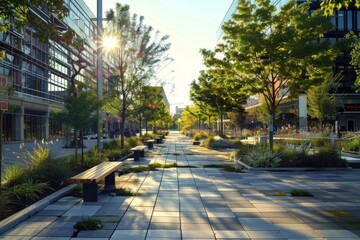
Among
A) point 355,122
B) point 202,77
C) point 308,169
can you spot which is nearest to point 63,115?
point 308,169

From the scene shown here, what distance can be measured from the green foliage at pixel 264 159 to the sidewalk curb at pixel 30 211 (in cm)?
764

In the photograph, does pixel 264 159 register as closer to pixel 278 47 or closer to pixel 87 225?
pixel 278 47

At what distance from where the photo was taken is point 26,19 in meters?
6.80

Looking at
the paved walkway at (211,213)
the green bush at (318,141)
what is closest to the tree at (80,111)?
the paved walkway at (211,213)

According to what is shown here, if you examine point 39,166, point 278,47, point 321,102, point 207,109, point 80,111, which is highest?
point 278,47

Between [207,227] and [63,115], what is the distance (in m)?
9.38

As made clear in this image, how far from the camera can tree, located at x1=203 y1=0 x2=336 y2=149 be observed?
14984 mm

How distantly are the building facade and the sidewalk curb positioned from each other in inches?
949

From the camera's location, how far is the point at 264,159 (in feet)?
47.1

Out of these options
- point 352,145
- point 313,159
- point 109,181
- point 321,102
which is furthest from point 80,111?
point 321,102

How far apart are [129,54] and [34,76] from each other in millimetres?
22540

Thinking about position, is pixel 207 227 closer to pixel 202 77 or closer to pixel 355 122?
pixel 202 77

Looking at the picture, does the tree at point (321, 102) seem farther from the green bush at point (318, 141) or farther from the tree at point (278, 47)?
the tree at point (278, 47)

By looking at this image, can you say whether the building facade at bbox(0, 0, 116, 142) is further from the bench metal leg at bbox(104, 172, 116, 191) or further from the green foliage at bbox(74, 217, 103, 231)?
the green foliage at bbox(74, 217, 103, 231)
